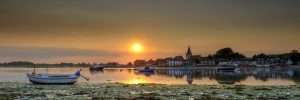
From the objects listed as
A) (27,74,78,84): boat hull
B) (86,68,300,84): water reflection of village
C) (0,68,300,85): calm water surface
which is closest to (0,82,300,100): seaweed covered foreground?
(27,74,78,84): boat hull

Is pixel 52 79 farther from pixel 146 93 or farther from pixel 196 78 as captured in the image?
pixel 196 78

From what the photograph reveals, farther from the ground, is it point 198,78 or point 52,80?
point 52,80

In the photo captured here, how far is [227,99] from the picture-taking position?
29.9 metres

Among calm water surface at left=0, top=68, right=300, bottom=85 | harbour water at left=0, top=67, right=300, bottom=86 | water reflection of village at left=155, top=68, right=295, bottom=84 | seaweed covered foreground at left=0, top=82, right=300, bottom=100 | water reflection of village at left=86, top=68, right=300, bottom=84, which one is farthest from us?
water reflection of village at left=155, top=68, right=295, bottom=84

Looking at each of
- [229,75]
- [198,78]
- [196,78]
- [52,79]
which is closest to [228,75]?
[229,75]

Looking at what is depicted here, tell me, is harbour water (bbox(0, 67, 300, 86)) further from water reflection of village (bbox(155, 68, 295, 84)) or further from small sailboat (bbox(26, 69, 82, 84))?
small sailboat (bbox(26, 69, 82, 84))

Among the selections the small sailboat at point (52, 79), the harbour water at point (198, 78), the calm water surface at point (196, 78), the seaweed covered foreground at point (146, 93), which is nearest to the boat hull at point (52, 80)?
the small sailboat at point (52, 79)

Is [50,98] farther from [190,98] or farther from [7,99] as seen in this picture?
[190,98]

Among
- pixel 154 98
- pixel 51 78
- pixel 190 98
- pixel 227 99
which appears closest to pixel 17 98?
pixel 154 98

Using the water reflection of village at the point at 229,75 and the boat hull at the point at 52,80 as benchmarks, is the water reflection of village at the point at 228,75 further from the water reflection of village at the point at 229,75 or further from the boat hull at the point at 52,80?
the boat hull at the point at 52,80

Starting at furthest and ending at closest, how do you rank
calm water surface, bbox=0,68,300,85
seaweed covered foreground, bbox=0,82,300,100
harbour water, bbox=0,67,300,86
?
calm water surface, bbox=0,68,300,85 → harbour water, bbox=0,67,300,86 → seaweed covered foreground, bbox=0,82,300,100

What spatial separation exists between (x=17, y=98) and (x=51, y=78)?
71.4 ft

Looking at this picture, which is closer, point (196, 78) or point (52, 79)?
point (52, 79)

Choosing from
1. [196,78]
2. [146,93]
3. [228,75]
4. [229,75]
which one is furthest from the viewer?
[228,75]
